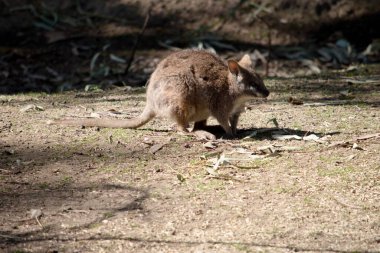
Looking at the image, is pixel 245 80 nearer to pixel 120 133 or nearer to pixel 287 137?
pixel 287 137

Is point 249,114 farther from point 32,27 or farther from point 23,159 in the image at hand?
point 32,27

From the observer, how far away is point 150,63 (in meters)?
11.1

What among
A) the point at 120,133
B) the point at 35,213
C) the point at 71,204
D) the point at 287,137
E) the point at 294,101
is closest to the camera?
the point at 35,213

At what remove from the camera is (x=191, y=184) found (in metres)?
5.15

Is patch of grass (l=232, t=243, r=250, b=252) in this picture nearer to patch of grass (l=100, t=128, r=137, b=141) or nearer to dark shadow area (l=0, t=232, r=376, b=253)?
dark shadow area (l=0, t=232, r=376, b=253)

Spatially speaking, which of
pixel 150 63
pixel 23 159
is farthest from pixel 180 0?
pixel 23 159

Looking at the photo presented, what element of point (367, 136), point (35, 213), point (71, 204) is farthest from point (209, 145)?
point (35, 213)

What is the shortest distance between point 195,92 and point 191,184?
4.69ft

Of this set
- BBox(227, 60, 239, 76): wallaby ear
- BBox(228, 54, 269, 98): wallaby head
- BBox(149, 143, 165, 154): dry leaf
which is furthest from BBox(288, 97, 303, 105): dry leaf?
BBox(149, 143, 165, 154): dry leaf

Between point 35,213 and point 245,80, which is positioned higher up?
point 245,80

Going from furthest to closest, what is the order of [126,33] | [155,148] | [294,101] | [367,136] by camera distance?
[126,33], [294,101], [367,136], [155,148]

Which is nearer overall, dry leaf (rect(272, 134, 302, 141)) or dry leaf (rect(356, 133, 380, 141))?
dry leaf (rect(356, 133, 380, 141))

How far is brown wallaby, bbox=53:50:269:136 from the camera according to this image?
6.35 meters

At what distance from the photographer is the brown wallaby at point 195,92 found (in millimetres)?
6348
